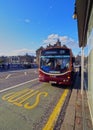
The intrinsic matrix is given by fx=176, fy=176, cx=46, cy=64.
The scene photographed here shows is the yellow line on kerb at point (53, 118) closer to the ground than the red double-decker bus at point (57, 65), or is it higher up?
closer to the ground

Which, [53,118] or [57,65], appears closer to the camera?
[53,118]

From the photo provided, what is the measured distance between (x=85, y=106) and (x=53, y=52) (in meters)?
6.77

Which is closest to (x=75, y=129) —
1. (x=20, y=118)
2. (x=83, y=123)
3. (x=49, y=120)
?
(x=83, y=123)

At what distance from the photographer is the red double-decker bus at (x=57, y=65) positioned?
488 inches

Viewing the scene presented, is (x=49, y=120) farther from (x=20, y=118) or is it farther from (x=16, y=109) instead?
(x=16, y=109)

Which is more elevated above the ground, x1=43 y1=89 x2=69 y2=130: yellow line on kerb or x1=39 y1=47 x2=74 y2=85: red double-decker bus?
x1=39 y1=47 x2=74 y2=85: red double-decker bus

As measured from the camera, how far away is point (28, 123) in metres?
5.11

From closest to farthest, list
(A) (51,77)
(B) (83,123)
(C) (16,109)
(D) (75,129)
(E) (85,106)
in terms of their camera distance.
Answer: (D) (75,129)
(B) (83,123)
(C) (16,109)
(E) (85,106)
(A) (51,77)

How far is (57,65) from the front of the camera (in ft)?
41.9

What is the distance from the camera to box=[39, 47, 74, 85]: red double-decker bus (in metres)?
12.4

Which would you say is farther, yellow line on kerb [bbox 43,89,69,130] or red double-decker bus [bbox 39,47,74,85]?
red double-decker bus [bbox 39,47,74,85]

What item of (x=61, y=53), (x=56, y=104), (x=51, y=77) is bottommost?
(x=56, y=104)

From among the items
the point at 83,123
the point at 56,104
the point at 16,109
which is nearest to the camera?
the point at 83,123

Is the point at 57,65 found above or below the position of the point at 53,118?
above
